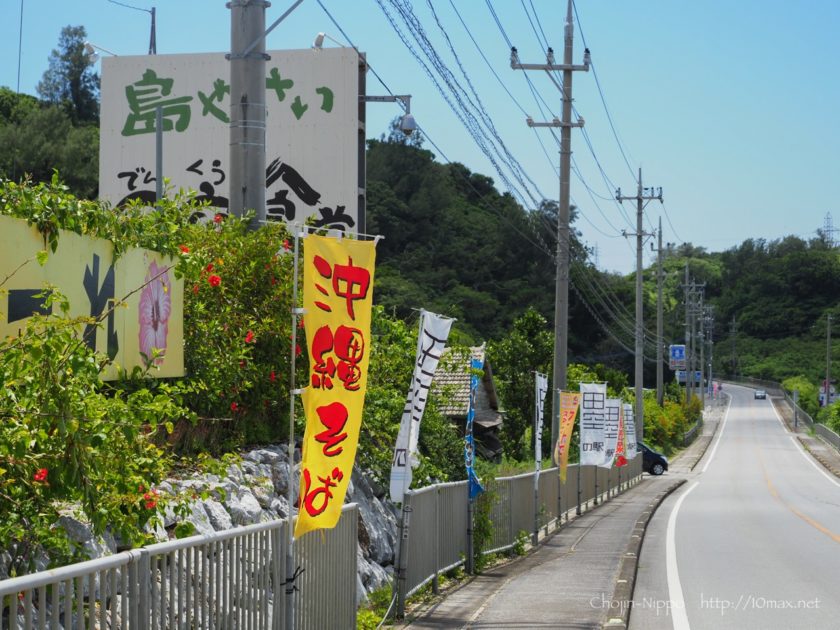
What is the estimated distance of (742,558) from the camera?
1684 cm

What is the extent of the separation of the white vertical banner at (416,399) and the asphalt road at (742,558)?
2.80 meters

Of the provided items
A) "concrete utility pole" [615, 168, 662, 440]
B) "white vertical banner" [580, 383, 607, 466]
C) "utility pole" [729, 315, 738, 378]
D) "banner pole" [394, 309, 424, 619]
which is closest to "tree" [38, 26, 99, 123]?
"concrete utility pole" [615, 168, 662, 440]

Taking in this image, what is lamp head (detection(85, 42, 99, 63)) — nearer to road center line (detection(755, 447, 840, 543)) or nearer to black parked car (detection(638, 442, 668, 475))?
road center line (detection(755, 447, 840, 543))

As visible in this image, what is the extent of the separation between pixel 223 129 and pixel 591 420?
474 inches

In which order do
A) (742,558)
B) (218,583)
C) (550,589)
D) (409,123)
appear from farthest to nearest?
1. (742,558)
2. (409,123)
3. (550,589)
4. (218,583)

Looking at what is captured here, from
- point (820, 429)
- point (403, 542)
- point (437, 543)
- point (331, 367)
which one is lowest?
point (820, 429)

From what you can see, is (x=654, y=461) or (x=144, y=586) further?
(x=654, y=461)

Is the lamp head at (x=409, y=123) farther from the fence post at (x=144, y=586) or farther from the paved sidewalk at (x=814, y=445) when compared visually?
the paved sidewalk at (x=814, y=445)

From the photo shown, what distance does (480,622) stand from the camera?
9820 mm

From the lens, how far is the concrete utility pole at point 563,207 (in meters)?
24.4

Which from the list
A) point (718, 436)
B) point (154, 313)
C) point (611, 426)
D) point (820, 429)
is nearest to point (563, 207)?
point (611, 426)

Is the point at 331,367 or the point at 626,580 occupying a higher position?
the point at 331,367

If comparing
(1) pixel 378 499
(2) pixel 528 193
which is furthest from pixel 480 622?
(2) pixel 528 193

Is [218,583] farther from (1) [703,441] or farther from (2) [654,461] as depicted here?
(1) [703,441]
